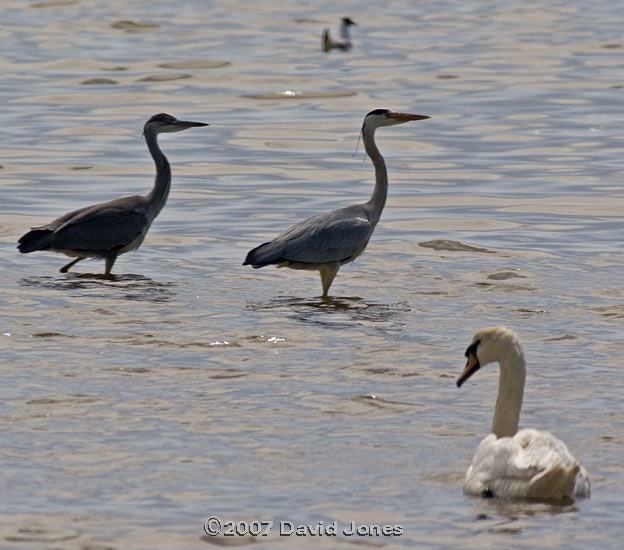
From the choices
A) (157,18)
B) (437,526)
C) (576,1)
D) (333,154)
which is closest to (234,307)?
(437,526)

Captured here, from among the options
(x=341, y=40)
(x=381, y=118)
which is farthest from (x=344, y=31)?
(x=381, y=118)

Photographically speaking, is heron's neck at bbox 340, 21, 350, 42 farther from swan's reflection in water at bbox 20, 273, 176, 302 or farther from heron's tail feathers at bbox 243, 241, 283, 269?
heron's tail feathers at bbox 243, 241, 283, 269

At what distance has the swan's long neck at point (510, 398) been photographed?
858cm

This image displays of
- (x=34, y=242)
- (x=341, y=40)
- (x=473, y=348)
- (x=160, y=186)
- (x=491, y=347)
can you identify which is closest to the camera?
(x=491, y=347)

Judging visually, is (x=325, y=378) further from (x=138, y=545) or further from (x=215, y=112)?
(x=215, y=112)

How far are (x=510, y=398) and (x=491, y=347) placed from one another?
33 centimetres

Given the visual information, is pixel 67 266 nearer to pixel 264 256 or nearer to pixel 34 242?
pixel 34 242

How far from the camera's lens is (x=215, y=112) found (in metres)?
27.1

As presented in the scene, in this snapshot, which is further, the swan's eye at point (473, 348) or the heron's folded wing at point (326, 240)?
the heron's folded wing at point (326, 240)

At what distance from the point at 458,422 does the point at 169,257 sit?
22.5 feet

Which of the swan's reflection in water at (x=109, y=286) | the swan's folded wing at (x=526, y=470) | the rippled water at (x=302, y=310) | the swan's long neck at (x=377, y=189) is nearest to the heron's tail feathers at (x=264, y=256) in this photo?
the rippled water at (x=302, y=310)

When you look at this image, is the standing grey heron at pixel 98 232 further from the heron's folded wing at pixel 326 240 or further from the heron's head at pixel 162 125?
the heron's folded wing at pixel 326 240

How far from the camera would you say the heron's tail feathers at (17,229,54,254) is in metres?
14.6

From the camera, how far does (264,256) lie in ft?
45.2
